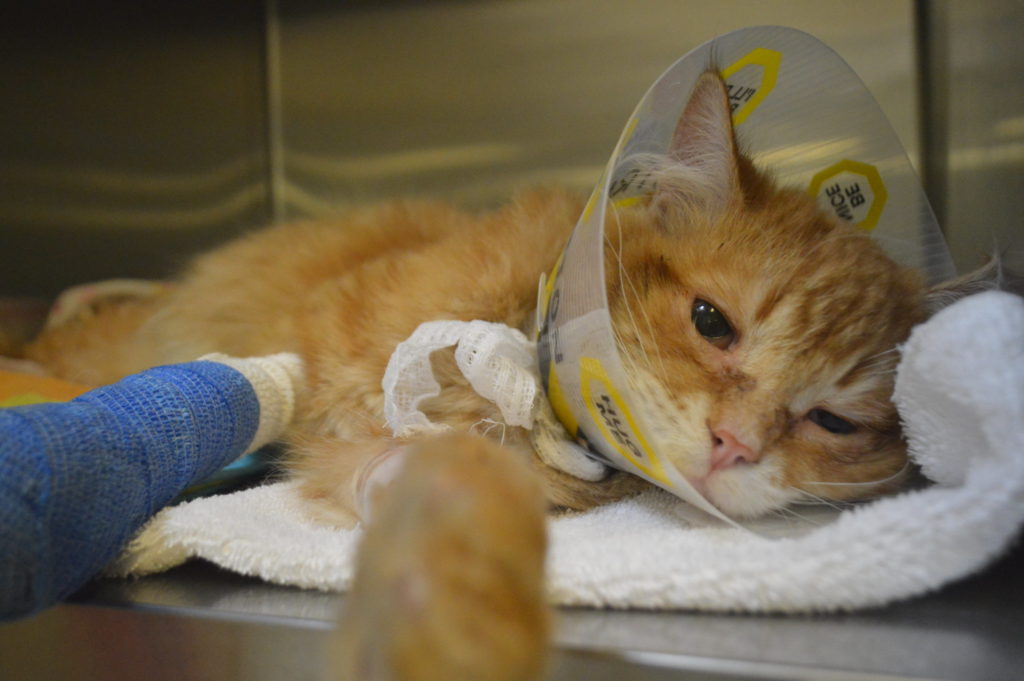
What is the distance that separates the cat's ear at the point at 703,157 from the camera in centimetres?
99

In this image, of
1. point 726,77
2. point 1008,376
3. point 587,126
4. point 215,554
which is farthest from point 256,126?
point 1008,376

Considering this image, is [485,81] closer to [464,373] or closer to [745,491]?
[464,373]

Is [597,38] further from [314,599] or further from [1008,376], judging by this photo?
[314,599]

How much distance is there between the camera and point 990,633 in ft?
1.94

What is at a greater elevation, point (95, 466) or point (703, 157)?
point (703, 157)

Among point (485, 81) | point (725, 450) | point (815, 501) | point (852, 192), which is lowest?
point (815, 501)

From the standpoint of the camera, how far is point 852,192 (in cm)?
116

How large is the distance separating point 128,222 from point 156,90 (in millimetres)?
A: 392

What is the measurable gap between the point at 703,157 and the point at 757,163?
0.48 ft

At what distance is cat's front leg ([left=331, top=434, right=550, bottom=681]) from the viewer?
1.37 ft

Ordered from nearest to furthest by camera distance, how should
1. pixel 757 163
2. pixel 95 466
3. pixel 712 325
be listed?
1. pixel 95 466
2. pixel 712 325
3. pixel 757 163

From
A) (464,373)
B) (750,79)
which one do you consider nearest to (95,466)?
(464,373)

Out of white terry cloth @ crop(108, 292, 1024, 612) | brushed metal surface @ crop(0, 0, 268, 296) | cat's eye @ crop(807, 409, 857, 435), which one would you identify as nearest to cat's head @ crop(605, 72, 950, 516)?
cat's eye @ crop(807, 409, 857, 435)

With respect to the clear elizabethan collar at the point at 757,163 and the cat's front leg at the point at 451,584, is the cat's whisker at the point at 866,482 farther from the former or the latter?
the cat's front leg at the point at 451,584
